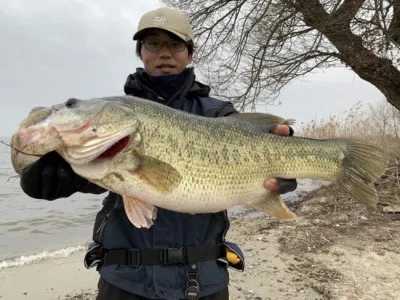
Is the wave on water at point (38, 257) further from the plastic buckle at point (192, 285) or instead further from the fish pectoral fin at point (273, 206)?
the fish pectoral fin at point (273, 206)

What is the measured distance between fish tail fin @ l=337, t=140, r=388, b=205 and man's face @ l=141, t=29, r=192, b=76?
4.51ft

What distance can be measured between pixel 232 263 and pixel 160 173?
0.77 meters

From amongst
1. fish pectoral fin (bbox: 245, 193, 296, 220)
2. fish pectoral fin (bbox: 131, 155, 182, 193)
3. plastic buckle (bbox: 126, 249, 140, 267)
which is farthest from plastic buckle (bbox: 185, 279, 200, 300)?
fish pectoral fin (bbox: 245, 193, 296, 220)

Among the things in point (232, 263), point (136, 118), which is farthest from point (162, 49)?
point (232, 263)

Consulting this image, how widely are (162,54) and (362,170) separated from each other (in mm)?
1635

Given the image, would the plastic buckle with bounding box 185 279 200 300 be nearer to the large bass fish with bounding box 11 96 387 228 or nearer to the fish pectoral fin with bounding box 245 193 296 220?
the large bass fish with bounding box 11 96 387 228

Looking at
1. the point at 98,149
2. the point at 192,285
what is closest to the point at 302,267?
the point at 192,285

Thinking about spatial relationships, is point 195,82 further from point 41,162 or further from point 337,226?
point 337,226

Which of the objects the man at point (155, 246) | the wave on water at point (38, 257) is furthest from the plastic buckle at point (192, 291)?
the wave on water at point (38, 257)

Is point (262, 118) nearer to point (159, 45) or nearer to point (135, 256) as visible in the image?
point (159, 45)

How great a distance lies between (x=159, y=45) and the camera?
2.80 metres

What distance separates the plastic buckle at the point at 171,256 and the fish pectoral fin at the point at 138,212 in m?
0.21

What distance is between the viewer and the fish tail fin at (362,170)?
111 inches

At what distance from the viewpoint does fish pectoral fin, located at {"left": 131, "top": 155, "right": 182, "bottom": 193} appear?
221 centimetres
